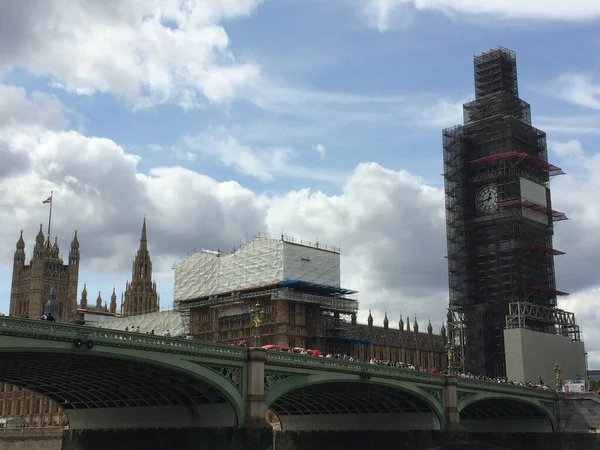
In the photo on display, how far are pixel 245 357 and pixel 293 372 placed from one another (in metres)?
5.57

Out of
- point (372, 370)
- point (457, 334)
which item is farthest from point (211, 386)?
point (457, 334)

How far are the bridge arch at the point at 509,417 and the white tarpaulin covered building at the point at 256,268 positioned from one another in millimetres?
39751

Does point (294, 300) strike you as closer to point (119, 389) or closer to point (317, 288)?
point (317, 288)

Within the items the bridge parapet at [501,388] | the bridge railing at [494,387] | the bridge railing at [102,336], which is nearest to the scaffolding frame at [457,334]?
the bridge parapet at [501,388]

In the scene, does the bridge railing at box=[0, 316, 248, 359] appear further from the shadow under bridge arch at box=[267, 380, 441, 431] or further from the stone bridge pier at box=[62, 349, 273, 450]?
the shadow under bridge arch at box=[267, 380, 441, 431]

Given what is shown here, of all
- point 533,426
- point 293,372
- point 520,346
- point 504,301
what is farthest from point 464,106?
point 293,372

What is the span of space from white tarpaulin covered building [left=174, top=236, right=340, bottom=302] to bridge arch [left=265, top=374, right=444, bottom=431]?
139ft

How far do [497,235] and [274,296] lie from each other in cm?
4049

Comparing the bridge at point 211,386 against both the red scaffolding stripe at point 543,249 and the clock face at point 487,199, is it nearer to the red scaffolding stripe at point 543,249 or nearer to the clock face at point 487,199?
the red scaffolding stripe at point 543,249

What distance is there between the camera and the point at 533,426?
99250mm

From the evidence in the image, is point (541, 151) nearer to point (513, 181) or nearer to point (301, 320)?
point (513, 181)

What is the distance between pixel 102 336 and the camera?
2031 inches

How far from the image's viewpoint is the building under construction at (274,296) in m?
128

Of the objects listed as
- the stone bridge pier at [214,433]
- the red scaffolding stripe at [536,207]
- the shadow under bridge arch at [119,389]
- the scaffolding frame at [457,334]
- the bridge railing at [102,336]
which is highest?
the red scaffolding stripe at [536,207]
